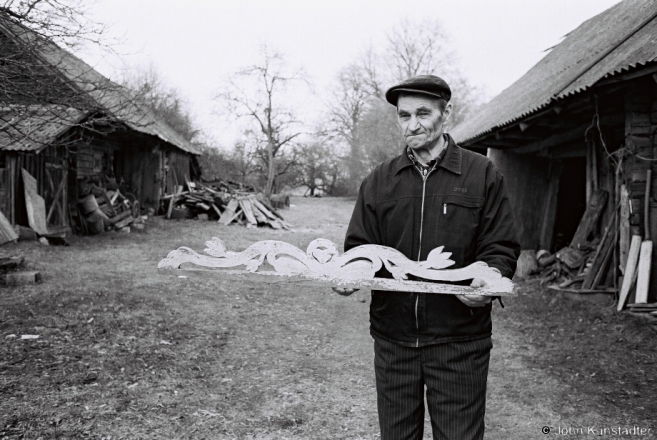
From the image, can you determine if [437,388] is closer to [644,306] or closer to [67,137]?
[644,306]

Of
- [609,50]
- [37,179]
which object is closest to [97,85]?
[37,179]

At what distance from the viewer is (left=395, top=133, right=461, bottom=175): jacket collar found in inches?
87.3

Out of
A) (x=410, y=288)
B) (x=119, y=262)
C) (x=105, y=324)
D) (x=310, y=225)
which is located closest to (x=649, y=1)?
(x=410, y=288)

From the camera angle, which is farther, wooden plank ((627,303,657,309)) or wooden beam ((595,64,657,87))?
wooden plank ((627,303,657,309))

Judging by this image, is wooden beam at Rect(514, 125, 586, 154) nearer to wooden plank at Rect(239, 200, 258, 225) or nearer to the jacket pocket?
the jacket pocket

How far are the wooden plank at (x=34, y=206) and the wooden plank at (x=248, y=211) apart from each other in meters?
7.80

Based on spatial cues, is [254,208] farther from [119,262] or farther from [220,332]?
[220,332]

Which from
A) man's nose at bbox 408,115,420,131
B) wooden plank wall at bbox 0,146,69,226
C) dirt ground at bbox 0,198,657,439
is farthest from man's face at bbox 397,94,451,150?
wooden plank wall at bbox 0,146,69,226

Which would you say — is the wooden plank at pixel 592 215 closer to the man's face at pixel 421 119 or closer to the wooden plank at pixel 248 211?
the man's face at pixel 421 119

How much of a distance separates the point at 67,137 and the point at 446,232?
18.5 feet

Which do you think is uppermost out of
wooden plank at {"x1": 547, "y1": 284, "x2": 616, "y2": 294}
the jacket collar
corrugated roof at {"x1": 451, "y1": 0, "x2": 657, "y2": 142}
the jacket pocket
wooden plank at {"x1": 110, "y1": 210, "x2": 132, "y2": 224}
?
corrugated roof at {"x1": 451, "y1": 0, "x2": 657, "y2": 142}

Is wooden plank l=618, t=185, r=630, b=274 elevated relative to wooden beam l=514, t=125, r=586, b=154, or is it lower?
lower

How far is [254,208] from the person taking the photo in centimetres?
1909

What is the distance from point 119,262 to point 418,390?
27.7ft
